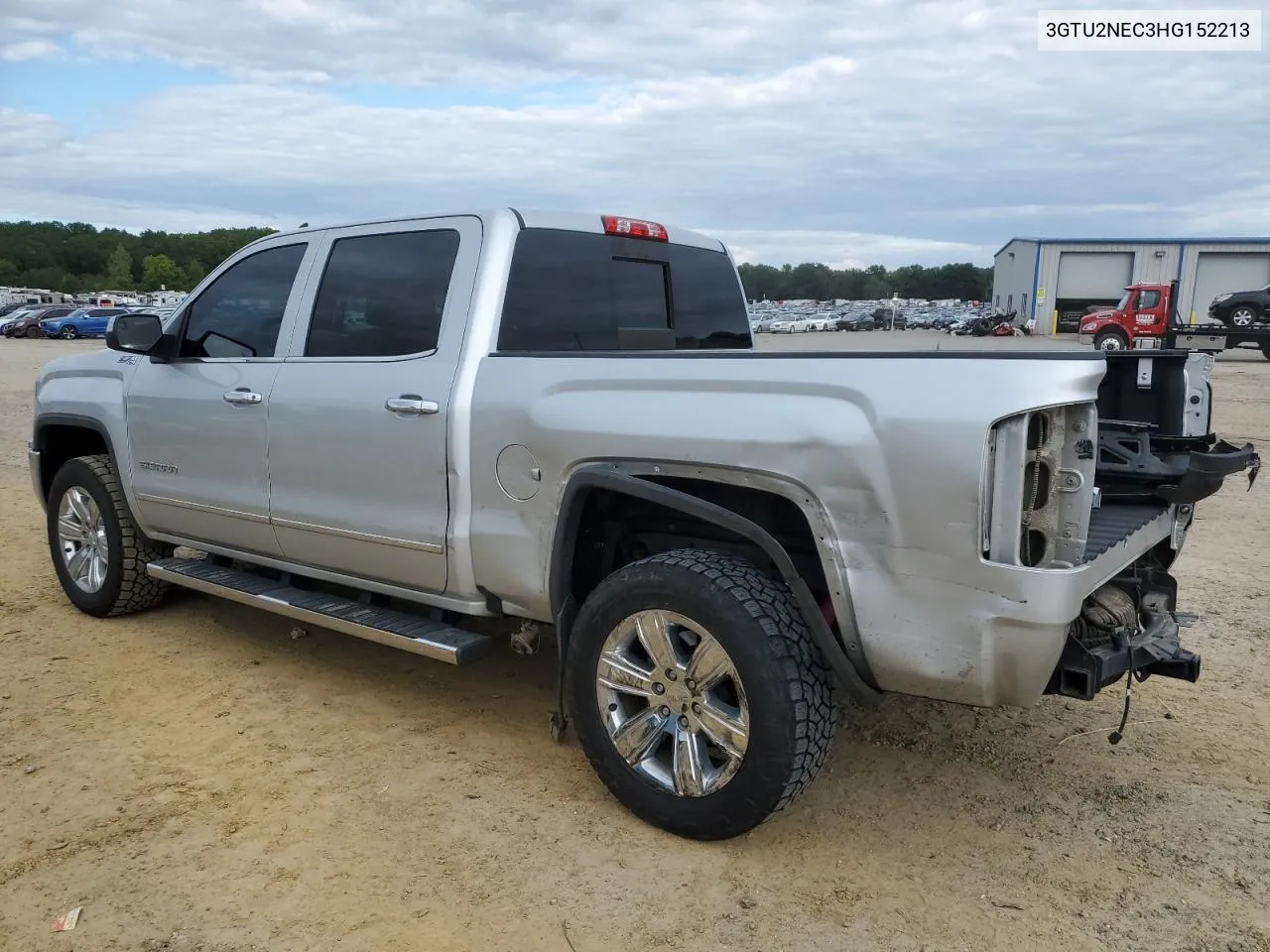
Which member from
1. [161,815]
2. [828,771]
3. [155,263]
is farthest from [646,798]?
[155,263]

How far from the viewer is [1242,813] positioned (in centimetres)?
346

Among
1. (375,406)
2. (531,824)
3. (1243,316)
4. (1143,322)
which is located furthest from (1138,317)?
(531,824)

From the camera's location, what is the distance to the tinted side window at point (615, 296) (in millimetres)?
4004

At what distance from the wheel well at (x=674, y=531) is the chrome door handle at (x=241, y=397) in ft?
5.60

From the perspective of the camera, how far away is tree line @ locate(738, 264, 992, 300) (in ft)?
421

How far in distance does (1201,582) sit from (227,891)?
559cm

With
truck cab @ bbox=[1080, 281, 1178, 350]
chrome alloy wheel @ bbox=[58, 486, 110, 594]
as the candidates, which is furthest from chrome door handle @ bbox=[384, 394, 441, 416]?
truck cab @ bbox=[1080, 281, 1178, 350]

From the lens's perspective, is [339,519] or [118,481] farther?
[118,481]

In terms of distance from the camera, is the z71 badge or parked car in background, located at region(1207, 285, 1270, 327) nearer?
the z71 badge

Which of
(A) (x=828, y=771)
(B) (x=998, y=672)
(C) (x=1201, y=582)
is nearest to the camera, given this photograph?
(B) (x=998, y=672)

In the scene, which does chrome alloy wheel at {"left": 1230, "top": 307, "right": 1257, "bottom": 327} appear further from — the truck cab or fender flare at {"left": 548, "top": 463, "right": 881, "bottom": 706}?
fender flare at {"left": 548, "top": 463, "right": 881, "bottom": 706}

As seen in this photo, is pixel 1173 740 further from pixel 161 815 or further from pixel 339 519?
pixel 161 815

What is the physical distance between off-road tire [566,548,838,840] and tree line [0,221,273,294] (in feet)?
347

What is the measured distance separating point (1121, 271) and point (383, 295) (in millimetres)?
52106
